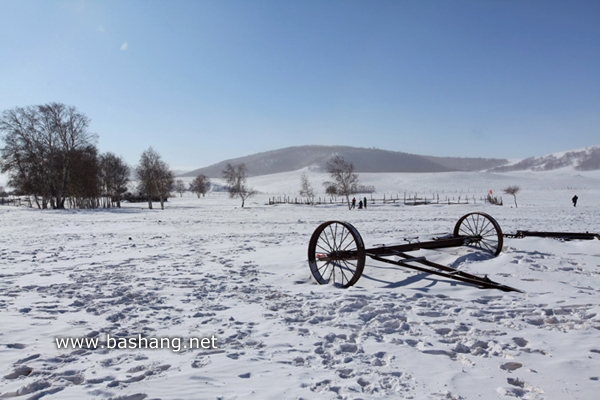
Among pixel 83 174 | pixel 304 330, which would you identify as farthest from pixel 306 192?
pixel 304 330

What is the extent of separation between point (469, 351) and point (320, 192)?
101m

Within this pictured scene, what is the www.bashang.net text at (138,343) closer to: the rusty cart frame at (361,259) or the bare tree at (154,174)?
the rusty cart frame at (361,259)

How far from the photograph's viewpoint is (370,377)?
10.4 ft

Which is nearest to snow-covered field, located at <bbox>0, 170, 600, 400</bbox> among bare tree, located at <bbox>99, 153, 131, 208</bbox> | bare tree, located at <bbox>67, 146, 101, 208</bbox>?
bare tree, located at <bbox>67, 146, 101, 208</bbox>

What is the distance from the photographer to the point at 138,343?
4.01m

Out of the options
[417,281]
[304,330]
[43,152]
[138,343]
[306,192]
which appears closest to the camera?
[138,343]

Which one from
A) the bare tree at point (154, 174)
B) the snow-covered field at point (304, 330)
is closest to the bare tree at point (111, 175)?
the bare tree at point (154, 174)

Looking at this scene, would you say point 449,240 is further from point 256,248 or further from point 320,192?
point 320,192

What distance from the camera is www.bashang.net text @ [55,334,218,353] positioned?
391 centimetres

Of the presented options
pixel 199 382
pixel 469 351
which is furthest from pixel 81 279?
pixel 469 351

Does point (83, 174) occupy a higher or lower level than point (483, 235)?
higher

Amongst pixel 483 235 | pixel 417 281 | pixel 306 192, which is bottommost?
pixel 417 281

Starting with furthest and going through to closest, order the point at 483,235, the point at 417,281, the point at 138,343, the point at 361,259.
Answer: the point at 483,235
the point at 417,281
the point at 361,259
the point at 138,343

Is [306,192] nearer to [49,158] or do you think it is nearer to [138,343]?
[49,158]
